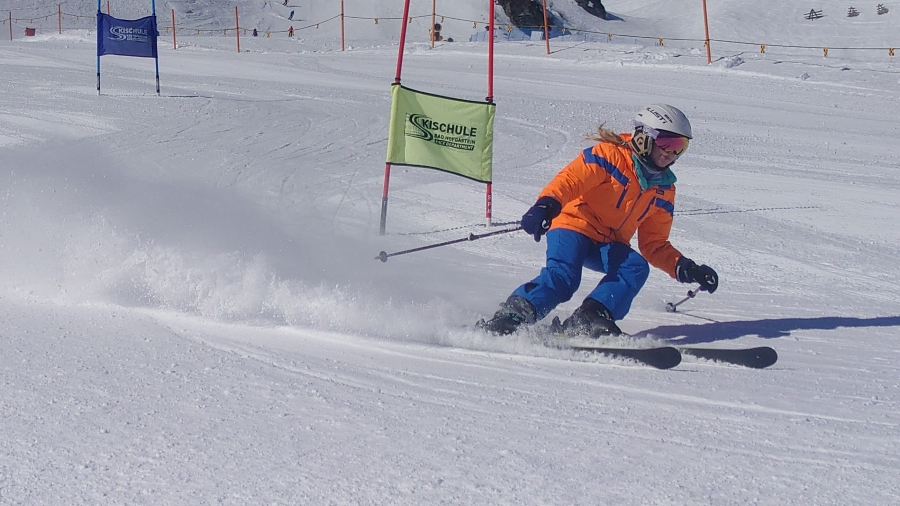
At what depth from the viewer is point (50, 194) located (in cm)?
545

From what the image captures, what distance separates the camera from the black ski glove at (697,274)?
480cm

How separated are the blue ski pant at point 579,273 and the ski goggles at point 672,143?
0.55m

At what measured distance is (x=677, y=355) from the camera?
3.94 metres

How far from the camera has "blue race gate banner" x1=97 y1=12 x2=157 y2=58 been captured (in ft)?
49.0

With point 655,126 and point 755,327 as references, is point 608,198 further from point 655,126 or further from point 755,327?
point 755,327

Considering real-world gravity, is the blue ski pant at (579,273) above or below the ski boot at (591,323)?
above

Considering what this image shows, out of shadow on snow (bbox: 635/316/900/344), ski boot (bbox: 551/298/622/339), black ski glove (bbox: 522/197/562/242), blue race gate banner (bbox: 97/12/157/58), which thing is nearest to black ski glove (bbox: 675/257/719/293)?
shadow on snow (bbox: 635/316/900/344)

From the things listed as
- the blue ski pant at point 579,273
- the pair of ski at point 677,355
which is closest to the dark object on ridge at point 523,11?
the blue ski pant at point 579,273

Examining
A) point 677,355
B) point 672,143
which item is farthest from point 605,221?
point 677,355

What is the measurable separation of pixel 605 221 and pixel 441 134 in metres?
3.20

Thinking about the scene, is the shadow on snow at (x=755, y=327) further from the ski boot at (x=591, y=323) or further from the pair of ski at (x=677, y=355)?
the pair of ski at (x=677, y=355)

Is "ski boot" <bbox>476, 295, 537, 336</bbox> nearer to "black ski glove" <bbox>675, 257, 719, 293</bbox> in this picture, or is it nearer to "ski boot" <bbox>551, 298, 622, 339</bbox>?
"ski boot" <bbox>551, 298, 622, 339</bbox>

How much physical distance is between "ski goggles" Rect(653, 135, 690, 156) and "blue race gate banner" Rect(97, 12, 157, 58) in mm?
12274

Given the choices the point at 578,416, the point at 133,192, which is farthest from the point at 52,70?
the point at 578,416
